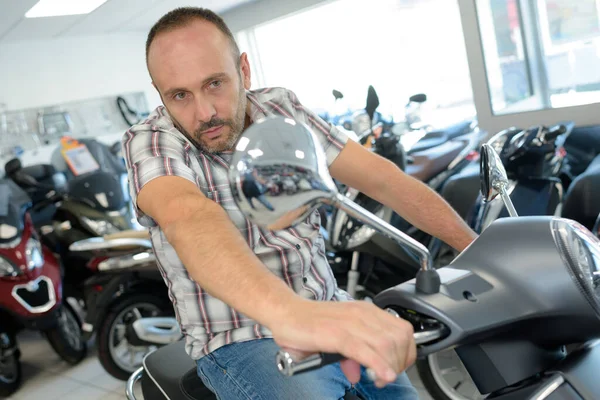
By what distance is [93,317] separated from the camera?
9.73 ft

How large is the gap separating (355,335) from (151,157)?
0.62 metres

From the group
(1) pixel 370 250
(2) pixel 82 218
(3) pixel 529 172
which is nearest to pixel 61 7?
(2) pixel 82 218

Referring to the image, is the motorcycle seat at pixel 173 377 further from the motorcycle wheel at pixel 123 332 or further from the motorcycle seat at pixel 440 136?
the motorcycle seat at pixel 440 136

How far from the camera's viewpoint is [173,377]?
1.20 m

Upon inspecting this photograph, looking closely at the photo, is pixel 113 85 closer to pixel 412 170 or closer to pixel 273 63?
pixel 273 63

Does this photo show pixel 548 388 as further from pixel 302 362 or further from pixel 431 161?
pixel 431 161

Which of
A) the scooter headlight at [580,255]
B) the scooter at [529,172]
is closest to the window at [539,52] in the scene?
the scooter at [529,172]

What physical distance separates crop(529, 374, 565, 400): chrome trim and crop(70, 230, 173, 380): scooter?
8.38 feet

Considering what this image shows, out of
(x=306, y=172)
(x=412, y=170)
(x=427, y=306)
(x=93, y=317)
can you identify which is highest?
(x=306, y=172)

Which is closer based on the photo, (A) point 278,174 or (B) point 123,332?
(A) point 278,174

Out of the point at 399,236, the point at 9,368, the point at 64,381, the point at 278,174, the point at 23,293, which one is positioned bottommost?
the point at 64,381

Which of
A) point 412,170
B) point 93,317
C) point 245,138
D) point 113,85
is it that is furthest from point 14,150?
point 245,138

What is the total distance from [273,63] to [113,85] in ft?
7.17

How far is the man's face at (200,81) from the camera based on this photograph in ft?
3.24
